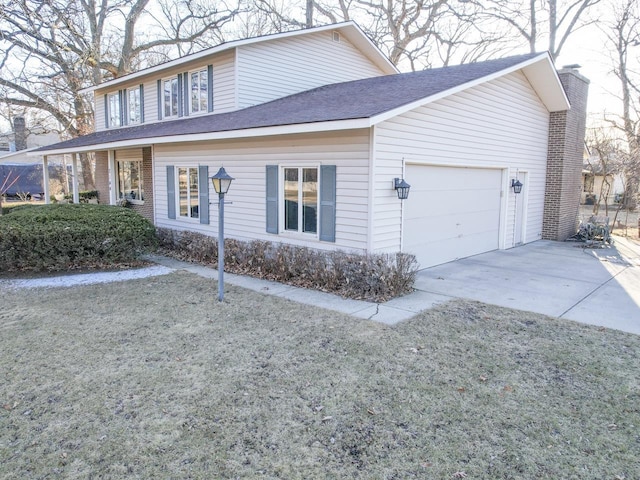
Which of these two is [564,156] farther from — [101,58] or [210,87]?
[101,58]

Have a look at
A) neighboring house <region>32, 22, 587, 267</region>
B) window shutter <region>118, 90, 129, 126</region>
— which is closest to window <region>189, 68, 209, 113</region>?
neighboring house <region>32, 22, 587, 267</region>

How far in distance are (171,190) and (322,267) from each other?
6.23 metres

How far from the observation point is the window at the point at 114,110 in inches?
684

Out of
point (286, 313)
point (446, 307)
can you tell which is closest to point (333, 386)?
point (286, 313)

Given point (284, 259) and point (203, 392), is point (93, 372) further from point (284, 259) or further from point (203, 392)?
point (284, 259)

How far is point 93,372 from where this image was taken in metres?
4.51

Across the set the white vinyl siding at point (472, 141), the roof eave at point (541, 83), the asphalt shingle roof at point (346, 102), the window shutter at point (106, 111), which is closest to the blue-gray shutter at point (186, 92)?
the asphalt shingle roof at point (346, 102)

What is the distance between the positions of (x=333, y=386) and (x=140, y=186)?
12703 millimetres

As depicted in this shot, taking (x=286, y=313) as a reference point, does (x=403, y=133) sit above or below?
above

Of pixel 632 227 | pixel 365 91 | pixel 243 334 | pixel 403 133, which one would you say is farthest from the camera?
pixel 632 227

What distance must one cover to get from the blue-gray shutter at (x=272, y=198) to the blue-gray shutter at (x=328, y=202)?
1303mm

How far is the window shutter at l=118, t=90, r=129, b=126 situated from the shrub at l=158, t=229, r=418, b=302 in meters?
9.21

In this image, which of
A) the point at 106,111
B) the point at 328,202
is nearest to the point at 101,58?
the point at 106,111

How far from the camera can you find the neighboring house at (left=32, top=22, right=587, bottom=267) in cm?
788
